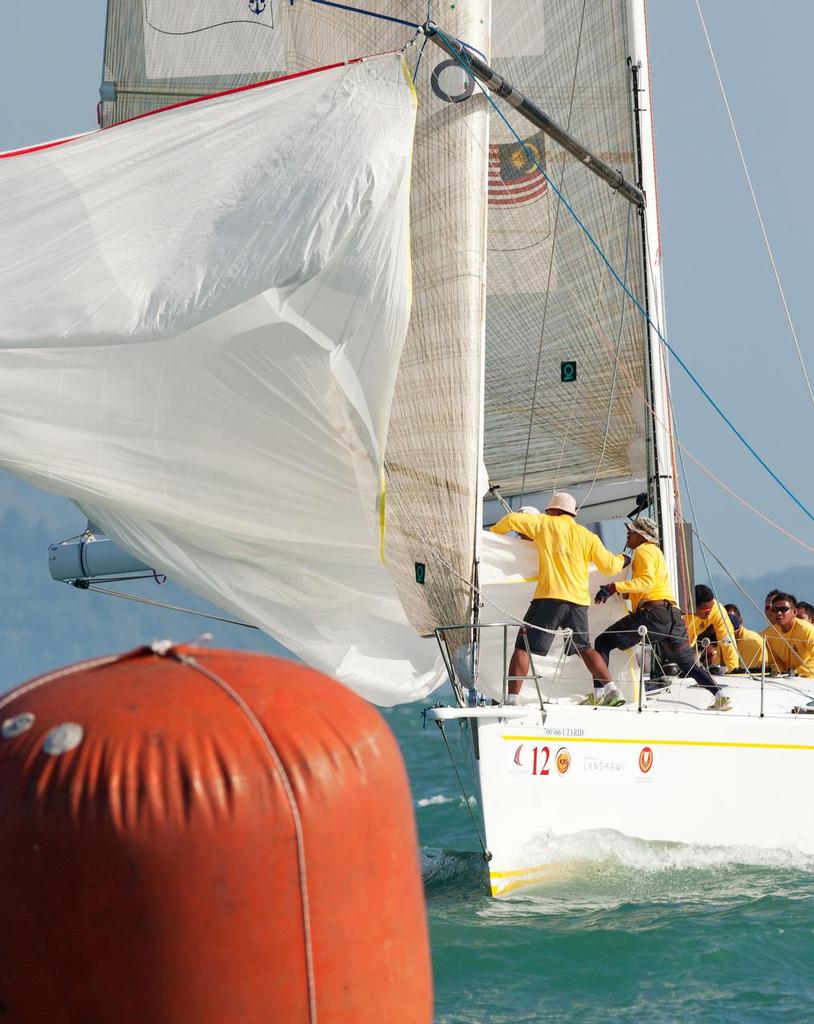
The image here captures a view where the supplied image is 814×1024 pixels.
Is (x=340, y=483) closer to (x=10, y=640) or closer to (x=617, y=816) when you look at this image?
(x=617, y=816)

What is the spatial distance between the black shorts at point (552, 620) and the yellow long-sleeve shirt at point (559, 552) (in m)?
0.04

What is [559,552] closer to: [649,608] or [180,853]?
[649,608]

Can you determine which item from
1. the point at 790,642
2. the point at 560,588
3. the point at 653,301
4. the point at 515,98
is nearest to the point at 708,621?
the point at 790,642

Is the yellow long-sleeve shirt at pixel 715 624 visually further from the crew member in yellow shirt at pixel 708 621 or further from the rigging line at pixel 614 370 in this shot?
the rigging line at pixel 614 370

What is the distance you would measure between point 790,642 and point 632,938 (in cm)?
416

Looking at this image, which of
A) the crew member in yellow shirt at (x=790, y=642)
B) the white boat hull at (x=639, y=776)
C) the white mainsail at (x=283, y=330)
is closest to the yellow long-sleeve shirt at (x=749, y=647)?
the crew member in yellow shirt at (x=790, y=642)

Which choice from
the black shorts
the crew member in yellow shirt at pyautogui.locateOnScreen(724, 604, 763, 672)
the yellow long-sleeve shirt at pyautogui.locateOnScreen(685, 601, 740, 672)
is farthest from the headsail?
the black shorts

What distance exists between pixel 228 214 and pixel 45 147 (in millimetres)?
1053

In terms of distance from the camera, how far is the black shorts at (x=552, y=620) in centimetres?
866

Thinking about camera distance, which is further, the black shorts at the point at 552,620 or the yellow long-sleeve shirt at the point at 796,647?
the yellow long-sleeve shirt at the point at 796,647

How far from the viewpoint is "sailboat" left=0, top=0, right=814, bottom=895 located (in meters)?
7.37

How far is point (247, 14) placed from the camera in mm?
9547

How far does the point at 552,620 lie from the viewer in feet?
28.4

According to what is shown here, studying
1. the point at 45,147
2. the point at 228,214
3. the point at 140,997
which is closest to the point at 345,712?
the point at 140,997
